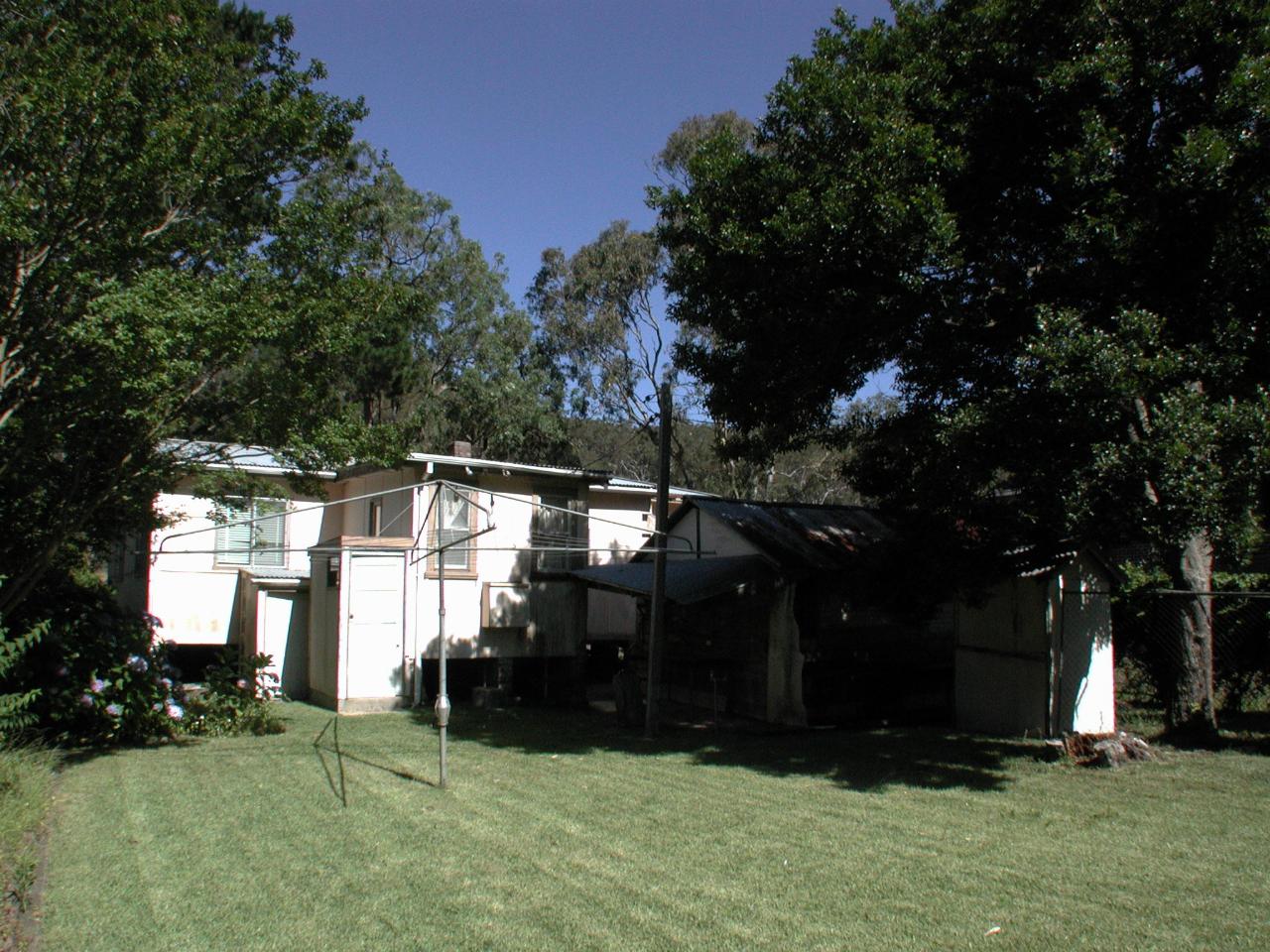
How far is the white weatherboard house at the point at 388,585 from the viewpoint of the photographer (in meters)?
18.6

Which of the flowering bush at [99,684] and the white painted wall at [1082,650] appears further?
the white painted wall at [1082,650]

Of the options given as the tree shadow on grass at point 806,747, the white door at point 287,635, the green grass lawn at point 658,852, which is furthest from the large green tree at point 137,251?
the white door at point 287,635

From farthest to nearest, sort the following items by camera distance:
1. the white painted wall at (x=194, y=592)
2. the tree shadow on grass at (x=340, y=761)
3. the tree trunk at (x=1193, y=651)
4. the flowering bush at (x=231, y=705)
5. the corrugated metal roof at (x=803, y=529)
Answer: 1. the white painted wall at (x=194, y=592)
2. the corrugated metal roof at (x=803, y=529)
3. the flowering bush at (x=231, y=705)
4. the tree trunk at (x=1193, y=651)
5. the tree shadow on grass at (x=340, y=761)

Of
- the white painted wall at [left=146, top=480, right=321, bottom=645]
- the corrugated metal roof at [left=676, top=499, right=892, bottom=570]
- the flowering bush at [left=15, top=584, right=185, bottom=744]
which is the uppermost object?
the corrugated metal roof at [left=676, top=499, right=892, bottom=570]

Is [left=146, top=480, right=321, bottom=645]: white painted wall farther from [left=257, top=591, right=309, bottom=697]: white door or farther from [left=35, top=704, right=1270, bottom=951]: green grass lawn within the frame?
[left=35, top=704, right=1270, bottom=951]: green grass lawn

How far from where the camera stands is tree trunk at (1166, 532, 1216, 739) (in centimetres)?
1263

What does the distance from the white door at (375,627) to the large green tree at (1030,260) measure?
8.29m

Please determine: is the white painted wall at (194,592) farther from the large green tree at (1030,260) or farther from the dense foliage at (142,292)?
the large green tree at (1030,260)

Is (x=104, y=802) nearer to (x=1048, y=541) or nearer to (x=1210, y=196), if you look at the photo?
(x=1048, y=541)

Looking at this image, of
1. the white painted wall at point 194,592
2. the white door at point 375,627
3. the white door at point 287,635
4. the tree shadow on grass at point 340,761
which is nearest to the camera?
the tree shadow on grass at point 340,761

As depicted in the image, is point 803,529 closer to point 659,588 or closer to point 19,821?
point 659,588

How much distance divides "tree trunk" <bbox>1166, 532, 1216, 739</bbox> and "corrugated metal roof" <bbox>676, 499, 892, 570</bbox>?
4519 mm

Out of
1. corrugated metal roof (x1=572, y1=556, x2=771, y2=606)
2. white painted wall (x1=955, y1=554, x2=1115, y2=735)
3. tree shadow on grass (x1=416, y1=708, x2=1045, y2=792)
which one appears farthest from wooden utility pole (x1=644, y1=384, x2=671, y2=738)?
white painted wall (x1=955, y1=554, x2=1115, y2=735)

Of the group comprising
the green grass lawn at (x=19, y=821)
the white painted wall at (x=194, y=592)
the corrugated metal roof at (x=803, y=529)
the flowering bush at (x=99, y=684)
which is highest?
the corrugated metal roof at (x=803, y=529)
